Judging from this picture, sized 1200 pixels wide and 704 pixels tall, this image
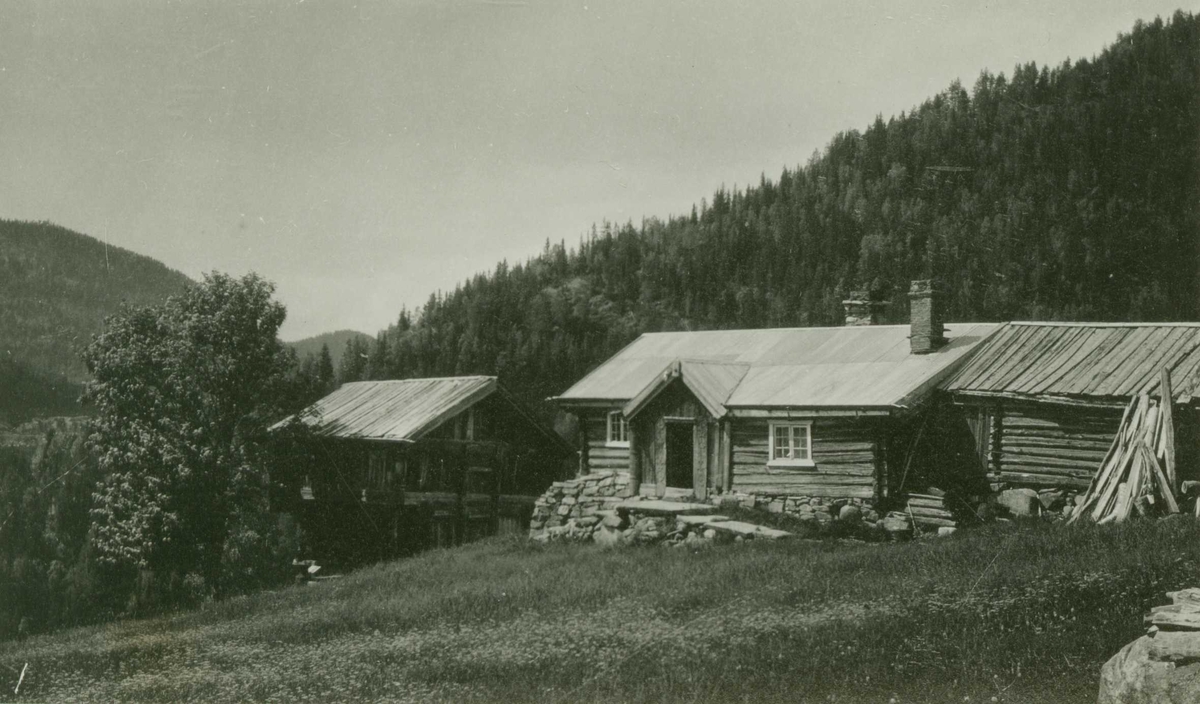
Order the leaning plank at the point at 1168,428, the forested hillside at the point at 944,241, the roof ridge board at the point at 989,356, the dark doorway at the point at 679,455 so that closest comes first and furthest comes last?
1. the leaning plank at the point at 1168,428
2. the roof ridge board at the point at 989,356
3. the dark doorway at the point at 679,455
4. the forested hillside at the point at 944,241

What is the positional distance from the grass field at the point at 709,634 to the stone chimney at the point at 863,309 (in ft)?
41.1

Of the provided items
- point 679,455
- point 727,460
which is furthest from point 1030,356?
point 679,455

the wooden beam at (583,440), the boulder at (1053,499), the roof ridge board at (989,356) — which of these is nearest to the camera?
the boulder at (1053,499)

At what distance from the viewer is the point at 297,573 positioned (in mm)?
24672

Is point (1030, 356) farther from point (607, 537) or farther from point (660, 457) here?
point (607, 537)

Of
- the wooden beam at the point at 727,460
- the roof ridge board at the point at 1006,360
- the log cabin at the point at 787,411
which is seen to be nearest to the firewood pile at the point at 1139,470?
the roof ridge board at the point at 1006,360

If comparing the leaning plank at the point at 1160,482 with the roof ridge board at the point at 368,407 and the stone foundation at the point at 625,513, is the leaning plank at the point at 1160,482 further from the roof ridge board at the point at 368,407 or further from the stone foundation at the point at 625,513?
the roof ridge board at the point at 368,407

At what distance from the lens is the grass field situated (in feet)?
30.6

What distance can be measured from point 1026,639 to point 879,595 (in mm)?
2702

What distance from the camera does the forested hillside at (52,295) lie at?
69.8 feet

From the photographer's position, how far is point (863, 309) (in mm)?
29688

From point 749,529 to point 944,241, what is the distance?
65482mm

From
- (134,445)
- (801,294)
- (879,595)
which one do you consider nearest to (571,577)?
(879,595)

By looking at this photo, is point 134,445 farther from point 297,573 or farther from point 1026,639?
point 1026,639
